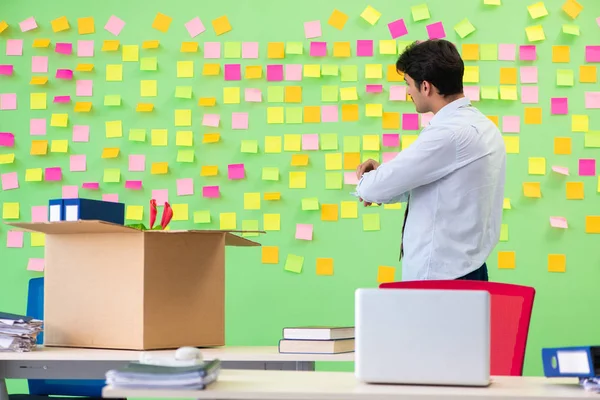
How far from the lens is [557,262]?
3461 mm

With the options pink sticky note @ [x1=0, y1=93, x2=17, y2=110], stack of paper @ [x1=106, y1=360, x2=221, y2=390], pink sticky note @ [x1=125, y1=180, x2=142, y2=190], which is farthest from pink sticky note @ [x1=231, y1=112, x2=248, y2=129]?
stack of paper @ [x1=106, y1=360, x2=221, y2=390]

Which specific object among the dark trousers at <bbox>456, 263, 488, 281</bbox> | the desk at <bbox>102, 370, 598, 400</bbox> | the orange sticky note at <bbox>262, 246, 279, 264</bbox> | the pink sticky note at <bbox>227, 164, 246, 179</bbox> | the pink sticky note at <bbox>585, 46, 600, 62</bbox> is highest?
the pink sticky note at <bbox>585, 46, 600, 62</bbox>

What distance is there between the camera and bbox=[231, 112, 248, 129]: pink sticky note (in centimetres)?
357

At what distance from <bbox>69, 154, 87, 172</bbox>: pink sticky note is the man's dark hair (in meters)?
1.66

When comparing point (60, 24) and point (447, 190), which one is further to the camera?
point (60, 24)

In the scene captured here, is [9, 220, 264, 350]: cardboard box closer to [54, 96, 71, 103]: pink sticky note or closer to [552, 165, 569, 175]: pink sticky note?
[54, 96, 71, 103]: pink sticky note

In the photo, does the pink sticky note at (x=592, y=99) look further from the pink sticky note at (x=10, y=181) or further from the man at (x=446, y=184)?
the pink sticky note at (x=10, y=181)

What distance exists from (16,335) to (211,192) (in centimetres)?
148

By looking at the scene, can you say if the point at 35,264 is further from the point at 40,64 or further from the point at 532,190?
the point at 532,190

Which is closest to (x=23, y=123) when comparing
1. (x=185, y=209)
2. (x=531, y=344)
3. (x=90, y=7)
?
(x=90, y=7)

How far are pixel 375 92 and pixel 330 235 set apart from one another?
612 mm

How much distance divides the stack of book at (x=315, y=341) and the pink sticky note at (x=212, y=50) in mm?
1689

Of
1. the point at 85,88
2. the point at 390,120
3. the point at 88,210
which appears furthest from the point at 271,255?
the point at 88,210

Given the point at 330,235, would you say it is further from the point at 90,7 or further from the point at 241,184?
the point at 90,7
